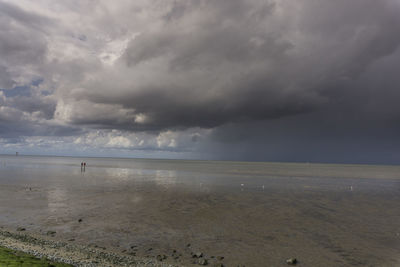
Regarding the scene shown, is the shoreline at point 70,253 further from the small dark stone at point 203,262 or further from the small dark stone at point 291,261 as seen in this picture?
the small dark stone at point 291,261

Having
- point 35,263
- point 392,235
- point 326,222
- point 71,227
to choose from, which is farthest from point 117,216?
point 392,235

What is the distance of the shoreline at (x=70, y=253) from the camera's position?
50.9 ft

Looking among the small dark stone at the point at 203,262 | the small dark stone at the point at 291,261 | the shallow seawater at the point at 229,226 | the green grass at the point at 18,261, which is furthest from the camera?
the shallow seawater at the point at 229,226

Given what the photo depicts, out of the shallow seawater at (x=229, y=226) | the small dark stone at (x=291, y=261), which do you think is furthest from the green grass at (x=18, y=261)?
the small dark stone at (x=291, y=261)

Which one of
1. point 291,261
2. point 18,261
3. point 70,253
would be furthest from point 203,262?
point 18,261

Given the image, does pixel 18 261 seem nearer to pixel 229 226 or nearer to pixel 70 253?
pixel 70 253

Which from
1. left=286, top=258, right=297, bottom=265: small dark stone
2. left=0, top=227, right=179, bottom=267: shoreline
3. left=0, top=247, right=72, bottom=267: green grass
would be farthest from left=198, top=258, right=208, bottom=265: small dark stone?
left=0, top=247, right=72, bottom=267: green grass

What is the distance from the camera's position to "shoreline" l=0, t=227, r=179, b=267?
15.5 meters

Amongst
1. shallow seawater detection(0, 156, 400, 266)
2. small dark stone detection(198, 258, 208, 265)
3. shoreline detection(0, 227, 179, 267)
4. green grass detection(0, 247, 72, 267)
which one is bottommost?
shallow seawater detection(0, 156, 400, 266)

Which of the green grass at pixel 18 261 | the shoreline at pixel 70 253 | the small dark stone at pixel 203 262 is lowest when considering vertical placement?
the small dark stone at pixel 203 262

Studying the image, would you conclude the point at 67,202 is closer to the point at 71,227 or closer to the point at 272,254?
the point at 71,227

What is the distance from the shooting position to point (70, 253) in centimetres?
1689

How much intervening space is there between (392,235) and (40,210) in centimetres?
4135

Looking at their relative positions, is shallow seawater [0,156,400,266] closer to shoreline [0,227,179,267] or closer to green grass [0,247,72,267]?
shoreline [0,227,179,267]
